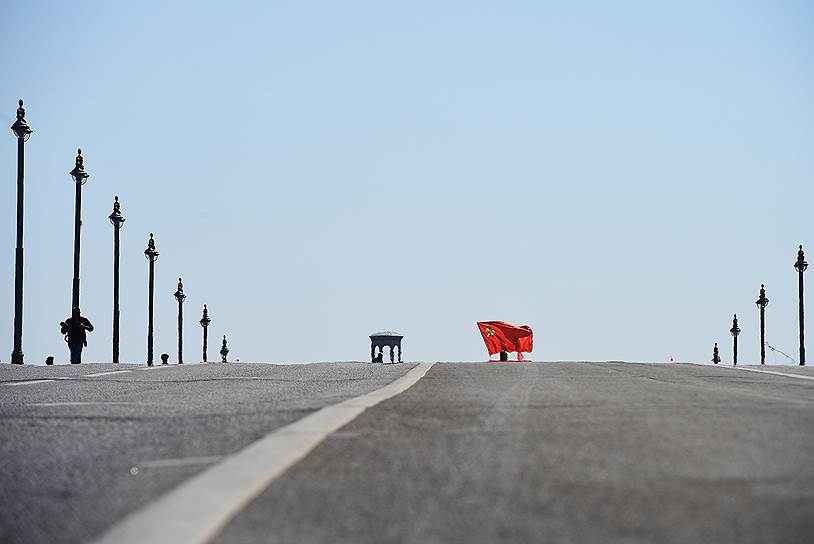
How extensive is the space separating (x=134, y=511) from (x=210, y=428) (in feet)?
13.4

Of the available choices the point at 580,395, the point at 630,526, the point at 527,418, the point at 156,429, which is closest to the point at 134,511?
the point at 630,526

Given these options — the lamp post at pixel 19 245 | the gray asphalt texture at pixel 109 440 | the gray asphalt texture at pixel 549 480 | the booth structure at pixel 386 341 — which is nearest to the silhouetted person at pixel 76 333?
the lamp post at pixel 19 245

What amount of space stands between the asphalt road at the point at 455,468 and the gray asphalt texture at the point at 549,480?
0.01 meters

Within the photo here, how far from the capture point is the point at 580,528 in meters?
5.14

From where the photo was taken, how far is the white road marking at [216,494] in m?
5.01

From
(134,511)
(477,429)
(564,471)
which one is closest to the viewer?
(134,511)

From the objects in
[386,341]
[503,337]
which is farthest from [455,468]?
[386,341]

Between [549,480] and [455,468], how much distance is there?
2.25 ft

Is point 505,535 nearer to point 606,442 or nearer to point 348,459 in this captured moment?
point 348,459

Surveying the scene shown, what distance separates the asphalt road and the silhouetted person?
34020mm

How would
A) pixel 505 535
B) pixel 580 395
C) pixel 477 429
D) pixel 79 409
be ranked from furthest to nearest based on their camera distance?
1. pixel 580 395
2. pixel 79 409
3. pixel 477 429
4. pixel 505 535

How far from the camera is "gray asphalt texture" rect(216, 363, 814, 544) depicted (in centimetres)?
514

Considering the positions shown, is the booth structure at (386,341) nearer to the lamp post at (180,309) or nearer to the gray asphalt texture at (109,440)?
the lamp post at (180,309)

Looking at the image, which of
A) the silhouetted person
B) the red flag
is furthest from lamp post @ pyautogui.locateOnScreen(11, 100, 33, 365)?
the red flag
